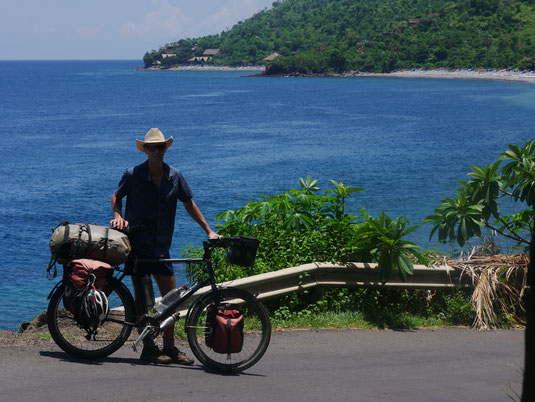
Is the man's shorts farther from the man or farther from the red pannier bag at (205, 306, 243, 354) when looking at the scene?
the red pannier bag at (205, 306, 243, 354)

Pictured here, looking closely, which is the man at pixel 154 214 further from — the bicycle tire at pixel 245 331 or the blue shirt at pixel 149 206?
the bicycle tire at pixel 245 331

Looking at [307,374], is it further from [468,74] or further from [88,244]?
[468,74]

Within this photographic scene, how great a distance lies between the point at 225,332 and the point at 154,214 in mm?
1079

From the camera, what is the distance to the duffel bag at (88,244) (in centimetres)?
496

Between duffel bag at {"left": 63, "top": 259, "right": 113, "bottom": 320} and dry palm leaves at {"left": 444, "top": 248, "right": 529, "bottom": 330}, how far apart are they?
372cm

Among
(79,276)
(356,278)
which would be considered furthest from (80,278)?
(356,278)

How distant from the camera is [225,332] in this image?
5.08m

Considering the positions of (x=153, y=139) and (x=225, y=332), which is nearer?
(x=225, y=332)

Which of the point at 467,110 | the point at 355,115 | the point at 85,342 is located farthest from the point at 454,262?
the point at 467,110

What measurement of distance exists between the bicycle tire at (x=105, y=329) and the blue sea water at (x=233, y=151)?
1251 cm

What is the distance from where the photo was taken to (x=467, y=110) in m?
88.5

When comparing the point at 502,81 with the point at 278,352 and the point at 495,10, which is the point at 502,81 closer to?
the point at 495,10

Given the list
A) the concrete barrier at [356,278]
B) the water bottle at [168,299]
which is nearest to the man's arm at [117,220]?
the water bottle at [168,299]

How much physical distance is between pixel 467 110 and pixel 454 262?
281 ft
